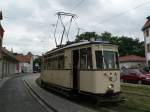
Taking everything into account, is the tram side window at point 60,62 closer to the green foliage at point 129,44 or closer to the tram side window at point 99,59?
the tram side window at point 99,59

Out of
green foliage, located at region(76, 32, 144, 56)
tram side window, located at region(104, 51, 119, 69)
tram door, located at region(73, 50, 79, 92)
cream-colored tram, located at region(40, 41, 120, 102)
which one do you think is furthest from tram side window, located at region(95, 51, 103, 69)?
green foliage, located at region(76, 32, 144, 56)

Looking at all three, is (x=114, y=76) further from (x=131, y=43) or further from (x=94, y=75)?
(x=131, y=43)

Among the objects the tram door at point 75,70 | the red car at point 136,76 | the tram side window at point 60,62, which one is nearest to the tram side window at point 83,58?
the tram door at point 75,70

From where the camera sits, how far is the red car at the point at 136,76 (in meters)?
31.8

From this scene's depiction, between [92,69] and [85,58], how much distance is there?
1099mm

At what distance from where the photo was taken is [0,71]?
53844mm

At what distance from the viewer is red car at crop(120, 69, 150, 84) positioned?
31.8 m

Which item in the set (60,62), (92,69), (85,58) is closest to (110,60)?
(92,69)

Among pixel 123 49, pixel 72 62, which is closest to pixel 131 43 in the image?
pixel 123 49

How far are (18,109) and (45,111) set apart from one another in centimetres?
139

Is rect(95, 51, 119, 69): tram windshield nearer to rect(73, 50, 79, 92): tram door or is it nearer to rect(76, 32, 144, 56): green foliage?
rect(73, 50, 79, 92): tram door

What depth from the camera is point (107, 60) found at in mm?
15812

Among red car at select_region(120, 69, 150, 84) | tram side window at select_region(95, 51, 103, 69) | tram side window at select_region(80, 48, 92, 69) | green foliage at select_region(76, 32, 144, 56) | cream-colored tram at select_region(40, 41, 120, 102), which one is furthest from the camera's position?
green foliage at select_region(76, 32, 144, 56)

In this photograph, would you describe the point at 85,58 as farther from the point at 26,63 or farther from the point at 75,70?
the point at 26,63
